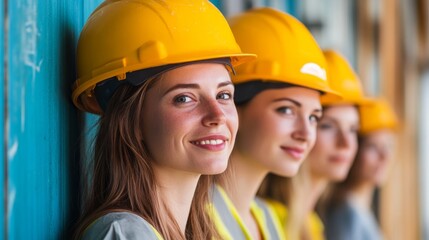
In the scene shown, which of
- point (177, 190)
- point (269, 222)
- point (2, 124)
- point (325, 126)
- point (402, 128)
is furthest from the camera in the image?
point (402, 128)

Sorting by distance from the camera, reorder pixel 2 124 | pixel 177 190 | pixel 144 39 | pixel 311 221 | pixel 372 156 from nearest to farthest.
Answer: pixel 2 124 → pixel 144 39 → pixel 177 190 → pixel 311 221 → pixel 372 156

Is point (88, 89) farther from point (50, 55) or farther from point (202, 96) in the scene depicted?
point (202, 96)

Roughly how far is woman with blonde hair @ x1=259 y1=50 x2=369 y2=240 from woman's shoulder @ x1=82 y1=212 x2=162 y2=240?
144 cm

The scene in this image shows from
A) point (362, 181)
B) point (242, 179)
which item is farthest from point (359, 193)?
point (242, 179)

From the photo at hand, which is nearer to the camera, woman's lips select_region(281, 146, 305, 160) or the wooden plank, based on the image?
woman's lips select_region(281, 146, 305, 160)

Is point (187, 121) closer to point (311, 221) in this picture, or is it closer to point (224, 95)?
point (224, 95)

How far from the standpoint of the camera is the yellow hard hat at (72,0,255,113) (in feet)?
5.94

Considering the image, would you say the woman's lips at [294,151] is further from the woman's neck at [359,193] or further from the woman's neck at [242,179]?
the woman's neck at [359,193]

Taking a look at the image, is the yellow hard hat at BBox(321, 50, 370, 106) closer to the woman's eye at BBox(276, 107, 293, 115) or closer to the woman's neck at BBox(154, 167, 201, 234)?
the woman's eye at BBox(276, 107, 293, 115)

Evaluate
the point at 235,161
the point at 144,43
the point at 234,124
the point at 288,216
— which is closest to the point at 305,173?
the point at 288,216

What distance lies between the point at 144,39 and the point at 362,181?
2.60 m

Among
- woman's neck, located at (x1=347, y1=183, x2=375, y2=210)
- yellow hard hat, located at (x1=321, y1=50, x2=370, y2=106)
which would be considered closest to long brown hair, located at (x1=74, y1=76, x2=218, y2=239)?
yellow hard hat, located at (x1=321, y1=50, x2=370, y2=106)

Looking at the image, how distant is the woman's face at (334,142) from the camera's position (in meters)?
3.31

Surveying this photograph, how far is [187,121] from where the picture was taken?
187 cm
